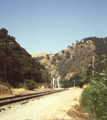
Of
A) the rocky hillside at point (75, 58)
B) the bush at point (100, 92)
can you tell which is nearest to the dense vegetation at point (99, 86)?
the bush at point (100, 92)

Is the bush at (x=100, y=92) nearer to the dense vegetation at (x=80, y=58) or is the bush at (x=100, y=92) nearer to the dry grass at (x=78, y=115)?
the dry grass at (x=78, y=115)

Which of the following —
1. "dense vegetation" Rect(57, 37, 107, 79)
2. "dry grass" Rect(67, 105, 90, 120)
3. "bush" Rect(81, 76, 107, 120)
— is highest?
"dense vegetation" Rect(57, 37, 107, 79)

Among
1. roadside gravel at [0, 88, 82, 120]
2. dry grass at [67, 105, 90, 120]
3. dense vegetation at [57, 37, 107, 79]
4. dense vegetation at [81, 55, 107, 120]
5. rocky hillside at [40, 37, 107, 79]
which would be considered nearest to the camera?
dense vegetation at [81, 55, 107, 120]

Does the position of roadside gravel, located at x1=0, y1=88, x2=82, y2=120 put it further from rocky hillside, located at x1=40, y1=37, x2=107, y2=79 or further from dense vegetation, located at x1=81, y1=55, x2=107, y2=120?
rocky hillside, located at x1=40, y1=37, x2=107, y2=79

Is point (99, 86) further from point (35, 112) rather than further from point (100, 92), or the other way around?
point (35, 112)

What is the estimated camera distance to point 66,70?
384 feet

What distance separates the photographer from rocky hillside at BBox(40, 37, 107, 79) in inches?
4255

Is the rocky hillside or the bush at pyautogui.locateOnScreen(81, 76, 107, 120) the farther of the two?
the rocky hillside

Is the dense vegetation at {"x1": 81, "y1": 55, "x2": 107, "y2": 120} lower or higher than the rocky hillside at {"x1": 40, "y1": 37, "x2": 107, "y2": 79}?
lower

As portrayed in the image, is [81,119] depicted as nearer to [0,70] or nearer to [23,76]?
[0,70]

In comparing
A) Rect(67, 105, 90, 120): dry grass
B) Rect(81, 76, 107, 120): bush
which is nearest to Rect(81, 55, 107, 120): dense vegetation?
Rect(81, 76, 107, 120): bush

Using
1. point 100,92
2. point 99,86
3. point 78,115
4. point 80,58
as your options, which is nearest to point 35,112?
point 78,115

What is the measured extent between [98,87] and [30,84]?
24.1 metres

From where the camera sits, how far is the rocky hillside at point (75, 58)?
355 feet
